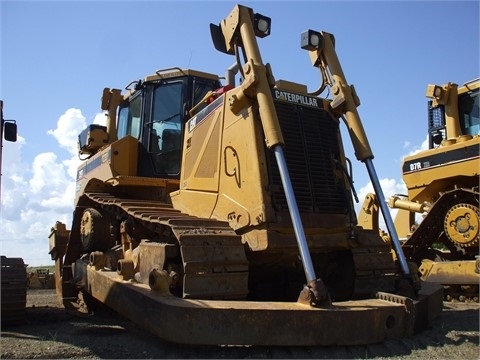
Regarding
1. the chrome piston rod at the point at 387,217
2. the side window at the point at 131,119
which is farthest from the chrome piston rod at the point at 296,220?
the side window at the point at 131,119

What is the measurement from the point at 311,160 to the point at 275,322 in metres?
2.19

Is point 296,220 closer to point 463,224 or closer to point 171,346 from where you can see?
point 171,346

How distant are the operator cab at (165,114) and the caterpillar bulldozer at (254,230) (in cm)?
4

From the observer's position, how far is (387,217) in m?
5.67

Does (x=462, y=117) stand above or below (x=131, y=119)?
above

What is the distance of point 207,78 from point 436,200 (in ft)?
16.9

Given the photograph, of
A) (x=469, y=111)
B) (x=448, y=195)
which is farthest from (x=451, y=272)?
(x=469, y=111)

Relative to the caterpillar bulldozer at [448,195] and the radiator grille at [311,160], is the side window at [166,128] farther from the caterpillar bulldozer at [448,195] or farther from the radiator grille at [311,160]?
the caterpillar bulldozer at [448,195]

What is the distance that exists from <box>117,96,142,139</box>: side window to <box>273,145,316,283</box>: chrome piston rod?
3.70 m

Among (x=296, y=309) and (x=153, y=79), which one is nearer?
(x=296, y=309)

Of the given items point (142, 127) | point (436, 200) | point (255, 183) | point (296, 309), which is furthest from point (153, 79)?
point (436, 200)

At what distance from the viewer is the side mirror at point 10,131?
6551 mm

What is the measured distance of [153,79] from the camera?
26.2 ft

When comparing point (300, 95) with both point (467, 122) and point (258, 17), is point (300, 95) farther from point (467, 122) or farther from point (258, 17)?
point (467, 122)
